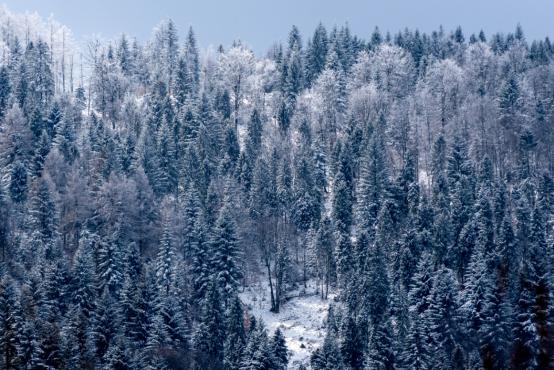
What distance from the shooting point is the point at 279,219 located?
8481 centimetres

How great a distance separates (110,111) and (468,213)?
6469 centimetres

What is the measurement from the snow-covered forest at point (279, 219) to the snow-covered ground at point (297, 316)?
0.26m

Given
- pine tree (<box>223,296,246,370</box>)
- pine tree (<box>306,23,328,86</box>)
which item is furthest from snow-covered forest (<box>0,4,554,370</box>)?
pine tree (<box>306,23,328,86</box>)

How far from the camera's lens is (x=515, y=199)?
77188 millimetres

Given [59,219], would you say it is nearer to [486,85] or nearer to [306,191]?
[306,191]

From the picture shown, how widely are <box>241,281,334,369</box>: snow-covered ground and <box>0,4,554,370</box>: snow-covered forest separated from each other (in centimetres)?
26

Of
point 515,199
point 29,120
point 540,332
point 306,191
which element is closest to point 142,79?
point 29,120

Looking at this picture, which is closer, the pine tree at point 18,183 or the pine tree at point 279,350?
the pine tree at point 279,350

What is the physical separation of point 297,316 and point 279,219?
1603 centimetres

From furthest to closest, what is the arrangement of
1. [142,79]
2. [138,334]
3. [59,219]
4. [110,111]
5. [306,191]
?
[142,79] → [110,111] → [306,191] → [59,219] → [138,334]

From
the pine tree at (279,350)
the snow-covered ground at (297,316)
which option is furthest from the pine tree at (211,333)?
the snow-covered ground at (297,316)

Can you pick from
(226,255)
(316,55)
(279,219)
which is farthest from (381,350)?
(316,55)

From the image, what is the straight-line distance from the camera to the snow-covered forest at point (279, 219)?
55.2m

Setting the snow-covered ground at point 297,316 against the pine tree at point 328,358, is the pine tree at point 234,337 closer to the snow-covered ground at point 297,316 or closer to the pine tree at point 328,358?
the snow-covered ground at point 297,316
